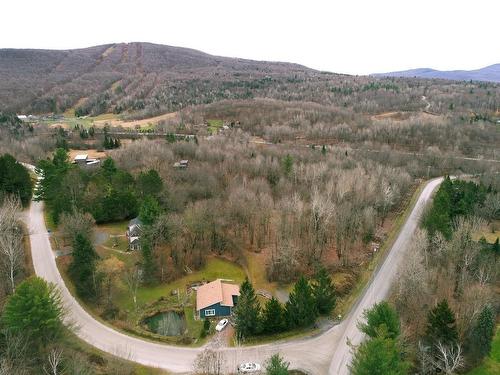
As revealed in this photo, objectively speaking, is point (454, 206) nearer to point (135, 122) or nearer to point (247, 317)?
point (247, 317)

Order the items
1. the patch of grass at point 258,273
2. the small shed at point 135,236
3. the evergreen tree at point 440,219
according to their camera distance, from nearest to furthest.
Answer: the patch of grass at point 258,273 → the evergreen tree at point 440,219 → the small shed at point 135,236

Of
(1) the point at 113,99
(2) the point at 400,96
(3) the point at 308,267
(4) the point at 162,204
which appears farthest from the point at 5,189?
(2) the point at 400,96

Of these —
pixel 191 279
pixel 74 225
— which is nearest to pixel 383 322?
pixel 191 279

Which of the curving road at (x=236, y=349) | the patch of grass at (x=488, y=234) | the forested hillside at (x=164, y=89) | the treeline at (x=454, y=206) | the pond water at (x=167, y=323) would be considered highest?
the forested hillside at (x=164, y=89)

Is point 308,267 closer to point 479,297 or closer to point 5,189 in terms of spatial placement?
point 479,297

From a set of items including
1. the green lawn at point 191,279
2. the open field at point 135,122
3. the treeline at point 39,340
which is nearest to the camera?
the treeline at point 39,340

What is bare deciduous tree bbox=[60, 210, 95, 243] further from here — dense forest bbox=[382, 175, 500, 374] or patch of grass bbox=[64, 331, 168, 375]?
dense forest bbox=[382, 175, 500, 374]

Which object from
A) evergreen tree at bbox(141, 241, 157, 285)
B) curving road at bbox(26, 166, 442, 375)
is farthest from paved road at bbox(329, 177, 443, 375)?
evergreen tree at bbox(141, 241, 157, 285)

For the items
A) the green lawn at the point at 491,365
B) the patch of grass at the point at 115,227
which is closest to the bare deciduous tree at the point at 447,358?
the green lawn at the point at 491,365

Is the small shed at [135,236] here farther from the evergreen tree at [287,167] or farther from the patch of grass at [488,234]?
the patch of grass at [488,234]
